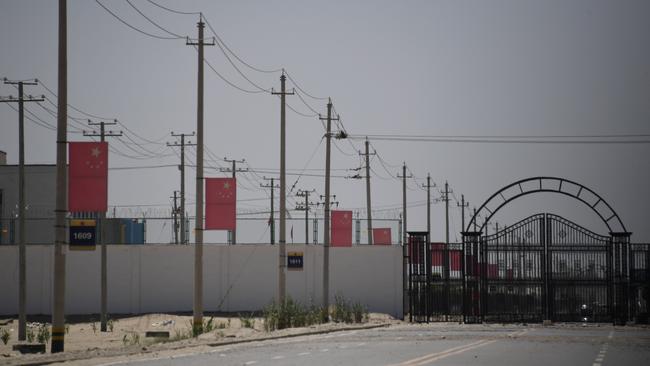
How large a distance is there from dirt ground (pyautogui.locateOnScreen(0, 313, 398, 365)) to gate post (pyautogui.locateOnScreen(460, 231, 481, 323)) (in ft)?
12.8

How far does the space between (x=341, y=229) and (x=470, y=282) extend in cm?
1534

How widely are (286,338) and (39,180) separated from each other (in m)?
46.5

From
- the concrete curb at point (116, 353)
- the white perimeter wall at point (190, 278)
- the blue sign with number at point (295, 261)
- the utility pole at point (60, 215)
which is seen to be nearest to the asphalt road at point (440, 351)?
the concrete curb at point (116, 353)

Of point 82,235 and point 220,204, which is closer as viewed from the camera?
point 82,235

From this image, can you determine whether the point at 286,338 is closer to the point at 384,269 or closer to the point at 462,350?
the point at 462,350

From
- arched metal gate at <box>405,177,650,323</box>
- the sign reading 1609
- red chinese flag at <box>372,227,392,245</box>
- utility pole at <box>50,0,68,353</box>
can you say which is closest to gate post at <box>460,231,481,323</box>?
arched metal gate at <box>405,177,650,323</box>

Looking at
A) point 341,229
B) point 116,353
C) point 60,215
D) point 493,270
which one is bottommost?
point 116,353

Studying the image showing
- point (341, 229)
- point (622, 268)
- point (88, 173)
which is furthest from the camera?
point (341, 229)

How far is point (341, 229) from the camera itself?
56844 millimetres

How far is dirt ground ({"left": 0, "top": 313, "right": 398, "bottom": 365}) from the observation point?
97.4ft

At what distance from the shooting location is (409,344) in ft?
86.9

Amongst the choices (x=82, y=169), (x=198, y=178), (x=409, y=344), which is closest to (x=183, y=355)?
(x=409, y=344)

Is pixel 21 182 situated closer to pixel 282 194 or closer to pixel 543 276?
pixel 282 194

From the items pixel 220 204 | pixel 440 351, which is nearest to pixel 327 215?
pixel 220 204
